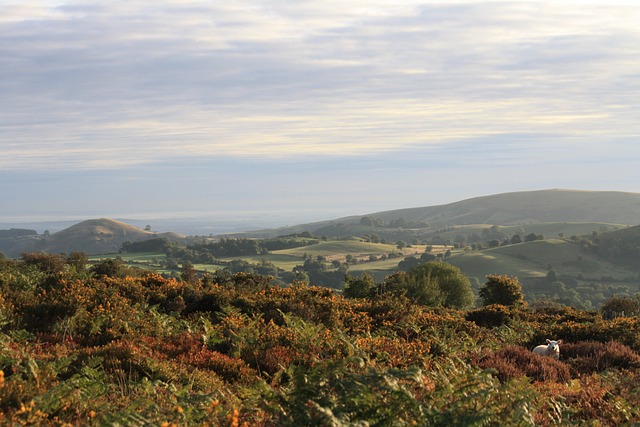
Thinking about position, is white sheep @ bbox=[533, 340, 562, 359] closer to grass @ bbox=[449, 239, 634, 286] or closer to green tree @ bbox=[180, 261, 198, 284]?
green tree @ bbox=[180, 261, 198, 284]

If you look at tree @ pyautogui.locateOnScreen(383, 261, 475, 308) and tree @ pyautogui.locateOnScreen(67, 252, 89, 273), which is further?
tree @ pyautogui.locateOnScreen(383, 261, 475, 308)

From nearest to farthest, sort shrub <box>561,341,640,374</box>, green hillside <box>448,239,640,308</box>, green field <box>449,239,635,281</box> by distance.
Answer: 1. shrub <box>561,341,640,374</box>
2. green hillside <box>448,239,640,308</box>
3. green field <box>449,239,635,281</box>

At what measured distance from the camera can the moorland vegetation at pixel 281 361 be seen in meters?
5.93

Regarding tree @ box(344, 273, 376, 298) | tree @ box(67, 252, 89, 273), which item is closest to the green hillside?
tree @ box(344, 273, 376, 298)

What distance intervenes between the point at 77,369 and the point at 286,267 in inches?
5658

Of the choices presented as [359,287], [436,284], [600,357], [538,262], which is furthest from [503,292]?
[538,262]

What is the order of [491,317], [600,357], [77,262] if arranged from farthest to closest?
[77,262] → [491,317] → [600,357]

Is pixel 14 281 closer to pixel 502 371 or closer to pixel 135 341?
pixel 135 341

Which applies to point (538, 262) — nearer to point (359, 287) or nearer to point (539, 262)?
point (539, 262)

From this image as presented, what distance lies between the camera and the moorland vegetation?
19.5ft

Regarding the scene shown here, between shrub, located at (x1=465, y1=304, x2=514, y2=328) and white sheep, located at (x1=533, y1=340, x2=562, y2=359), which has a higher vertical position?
white sheep, located at (x1=533, y1=340, x2=562, y2=359)

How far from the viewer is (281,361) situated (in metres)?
10.5

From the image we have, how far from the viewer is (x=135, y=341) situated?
1131 centimetres

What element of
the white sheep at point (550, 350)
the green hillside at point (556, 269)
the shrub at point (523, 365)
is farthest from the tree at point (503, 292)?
the green hillside at point (556, 269)
